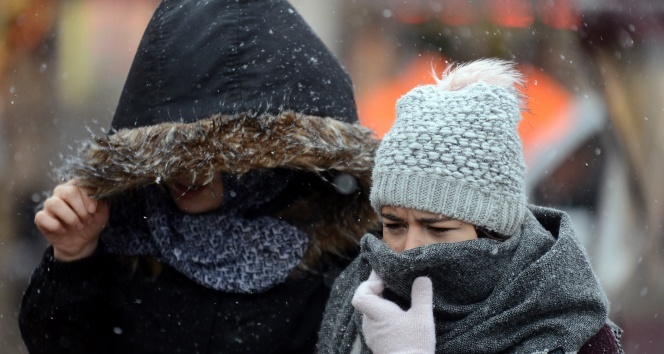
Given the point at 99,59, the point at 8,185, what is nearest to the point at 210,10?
the point at 8,185

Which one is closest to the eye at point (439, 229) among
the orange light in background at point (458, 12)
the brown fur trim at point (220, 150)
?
the brown fur trim at point (220, 150)

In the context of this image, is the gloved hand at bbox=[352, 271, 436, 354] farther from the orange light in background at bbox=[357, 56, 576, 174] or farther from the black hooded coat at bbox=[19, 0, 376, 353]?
the orange light in background at bbox=[357, 56, 576, 174]

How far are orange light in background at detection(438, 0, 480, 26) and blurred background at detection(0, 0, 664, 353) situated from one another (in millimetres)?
15

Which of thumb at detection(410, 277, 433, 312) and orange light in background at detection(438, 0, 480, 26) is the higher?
orange light in background at detection(438, 0, 480, 26)

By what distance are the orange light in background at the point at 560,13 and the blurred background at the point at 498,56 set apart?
0.01 meters

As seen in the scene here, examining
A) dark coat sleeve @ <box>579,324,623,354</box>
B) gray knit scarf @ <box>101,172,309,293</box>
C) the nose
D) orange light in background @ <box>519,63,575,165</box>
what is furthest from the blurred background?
the nose

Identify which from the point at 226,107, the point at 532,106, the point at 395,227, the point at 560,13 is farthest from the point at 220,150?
the point at 560,13

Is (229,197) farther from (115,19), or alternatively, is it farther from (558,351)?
(115,19)

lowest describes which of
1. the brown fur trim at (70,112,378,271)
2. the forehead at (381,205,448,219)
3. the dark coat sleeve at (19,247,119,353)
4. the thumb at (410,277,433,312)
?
the dark coat sleeve at (19,247,119,353)

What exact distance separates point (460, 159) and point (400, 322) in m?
0.46

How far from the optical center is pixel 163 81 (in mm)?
2877

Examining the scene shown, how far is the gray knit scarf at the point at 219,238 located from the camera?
9.78ft

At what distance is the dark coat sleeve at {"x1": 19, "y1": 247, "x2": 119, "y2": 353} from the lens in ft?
9.41

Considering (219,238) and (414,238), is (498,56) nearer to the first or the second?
(219,238)
